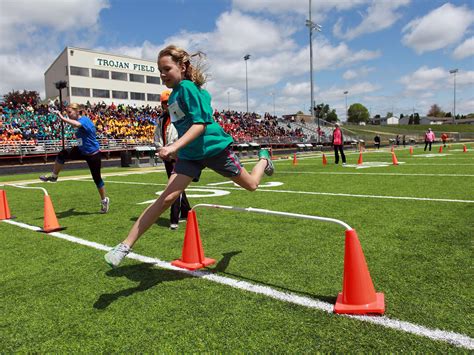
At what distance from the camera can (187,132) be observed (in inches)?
129

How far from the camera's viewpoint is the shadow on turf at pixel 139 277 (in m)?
3.22

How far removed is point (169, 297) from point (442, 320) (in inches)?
77.2

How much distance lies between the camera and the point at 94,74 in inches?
2274

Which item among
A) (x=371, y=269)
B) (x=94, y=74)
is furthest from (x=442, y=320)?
(x=94, y=74)

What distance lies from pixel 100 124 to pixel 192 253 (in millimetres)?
33770

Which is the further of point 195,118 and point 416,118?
point 416,118

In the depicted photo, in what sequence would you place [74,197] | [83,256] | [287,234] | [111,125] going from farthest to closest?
1. [111,125]
2. [74,197]
3. [287,234]
4. [83,256]

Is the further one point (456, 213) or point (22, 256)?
point (456, 213)

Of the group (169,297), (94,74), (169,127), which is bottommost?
(169,297)

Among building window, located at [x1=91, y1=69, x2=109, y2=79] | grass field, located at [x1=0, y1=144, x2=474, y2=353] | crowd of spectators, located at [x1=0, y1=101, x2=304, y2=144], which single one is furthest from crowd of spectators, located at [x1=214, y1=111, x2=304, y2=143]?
grass field, located at [x1=0, y1=144, x2=474, y2=353]

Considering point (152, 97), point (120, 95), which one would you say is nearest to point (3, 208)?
point (120, 95)

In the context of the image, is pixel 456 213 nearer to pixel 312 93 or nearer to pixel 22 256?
pixel 22 256

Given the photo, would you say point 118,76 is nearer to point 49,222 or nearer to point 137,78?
point 137,78

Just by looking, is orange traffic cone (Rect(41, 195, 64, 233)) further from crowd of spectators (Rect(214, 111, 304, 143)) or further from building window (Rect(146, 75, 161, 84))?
building window (Rect(146, 75, 161, 84))
